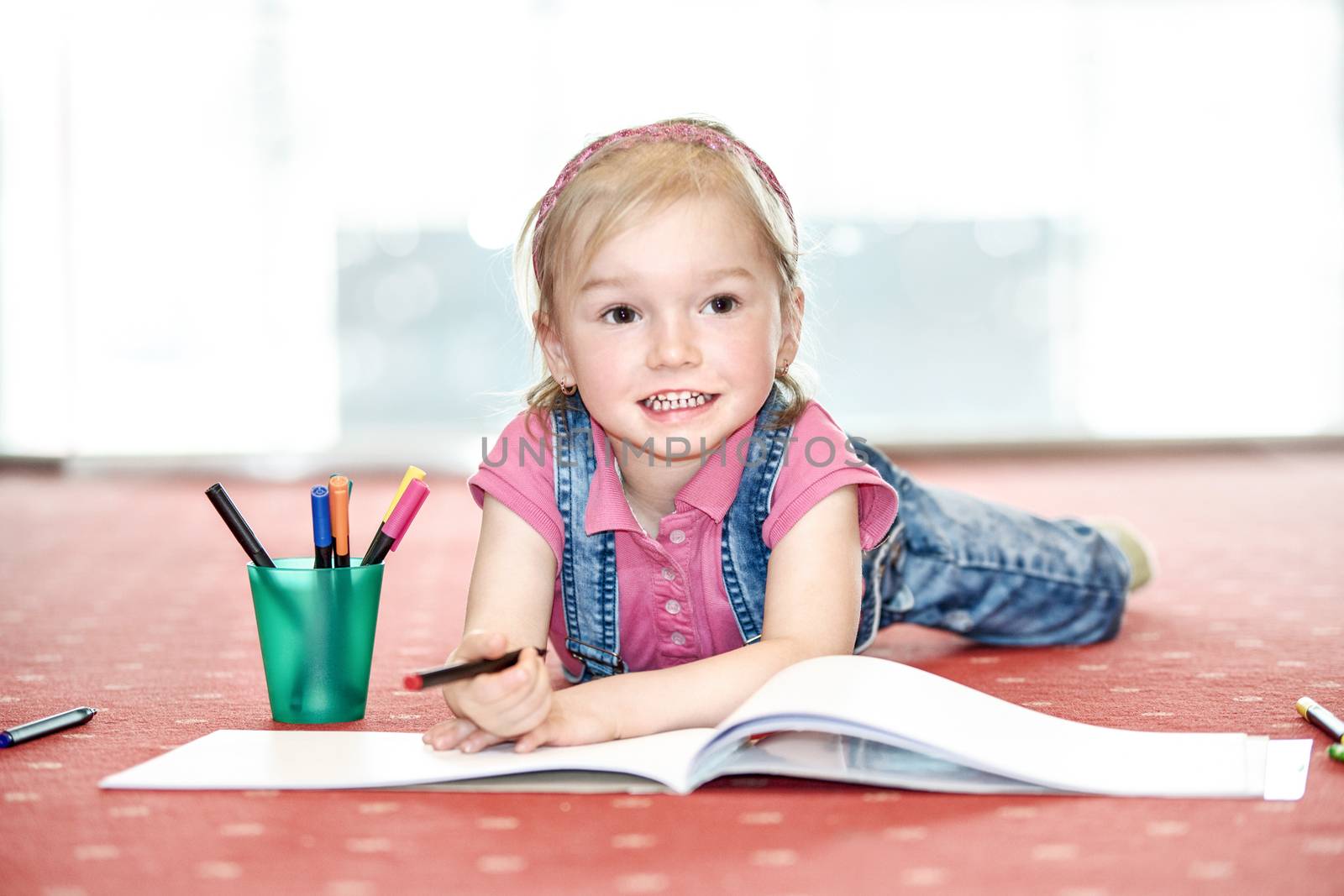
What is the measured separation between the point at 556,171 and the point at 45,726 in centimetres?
314

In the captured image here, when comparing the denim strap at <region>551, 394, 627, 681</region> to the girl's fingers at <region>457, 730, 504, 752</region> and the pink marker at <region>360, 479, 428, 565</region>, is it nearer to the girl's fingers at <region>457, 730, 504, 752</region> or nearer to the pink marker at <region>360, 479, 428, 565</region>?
the pink marker at <region>360, 479, 428, 565</region>

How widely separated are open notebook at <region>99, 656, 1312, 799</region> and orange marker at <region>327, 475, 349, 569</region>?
15cm

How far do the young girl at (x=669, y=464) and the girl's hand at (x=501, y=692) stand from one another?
0.17 feet

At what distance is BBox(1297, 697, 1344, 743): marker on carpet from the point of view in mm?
851

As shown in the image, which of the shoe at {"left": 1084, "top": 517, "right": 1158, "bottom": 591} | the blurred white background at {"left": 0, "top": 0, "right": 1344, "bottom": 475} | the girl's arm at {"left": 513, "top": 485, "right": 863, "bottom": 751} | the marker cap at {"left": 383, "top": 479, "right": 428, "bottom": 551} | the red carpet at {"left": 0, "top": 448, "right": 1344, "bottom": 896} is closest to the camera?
the red carpet at {"left": 0, "top": 448, "right": 1344, "bottom": 896}

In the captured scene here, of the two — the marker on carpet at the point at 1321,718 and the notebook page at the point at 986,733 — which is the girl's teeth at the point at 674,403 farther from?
the marker on carpet at the point at 1321,718

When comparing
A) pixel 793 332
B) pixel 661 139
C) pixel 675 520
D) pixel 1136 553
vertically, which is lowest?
pixel 1136 553

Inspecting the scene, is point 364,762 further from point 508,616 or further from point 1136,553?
point 1136,553

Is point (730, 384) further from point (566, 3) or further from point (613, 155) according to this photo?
point (566, 3)

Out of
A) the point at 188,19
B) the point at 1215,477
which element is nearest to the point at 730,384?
the point at 1215,477

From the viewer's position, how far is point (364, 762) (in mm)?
798

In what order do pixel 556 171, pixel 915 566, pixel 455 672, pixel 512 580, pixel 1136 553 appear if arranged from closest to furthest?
1. pixel 455 672
2. pixel 512 580
3. pixel 915 566
4. pixel 1136 553
5. pixel 556 171

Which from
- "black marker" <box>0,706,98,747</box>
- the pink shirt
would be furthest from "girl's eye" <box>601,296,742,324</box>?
"black marker" <box>0,706,98,747</box>

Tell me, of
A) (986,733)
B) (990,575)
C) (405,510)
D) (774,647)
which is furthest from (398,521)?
(990,575)
